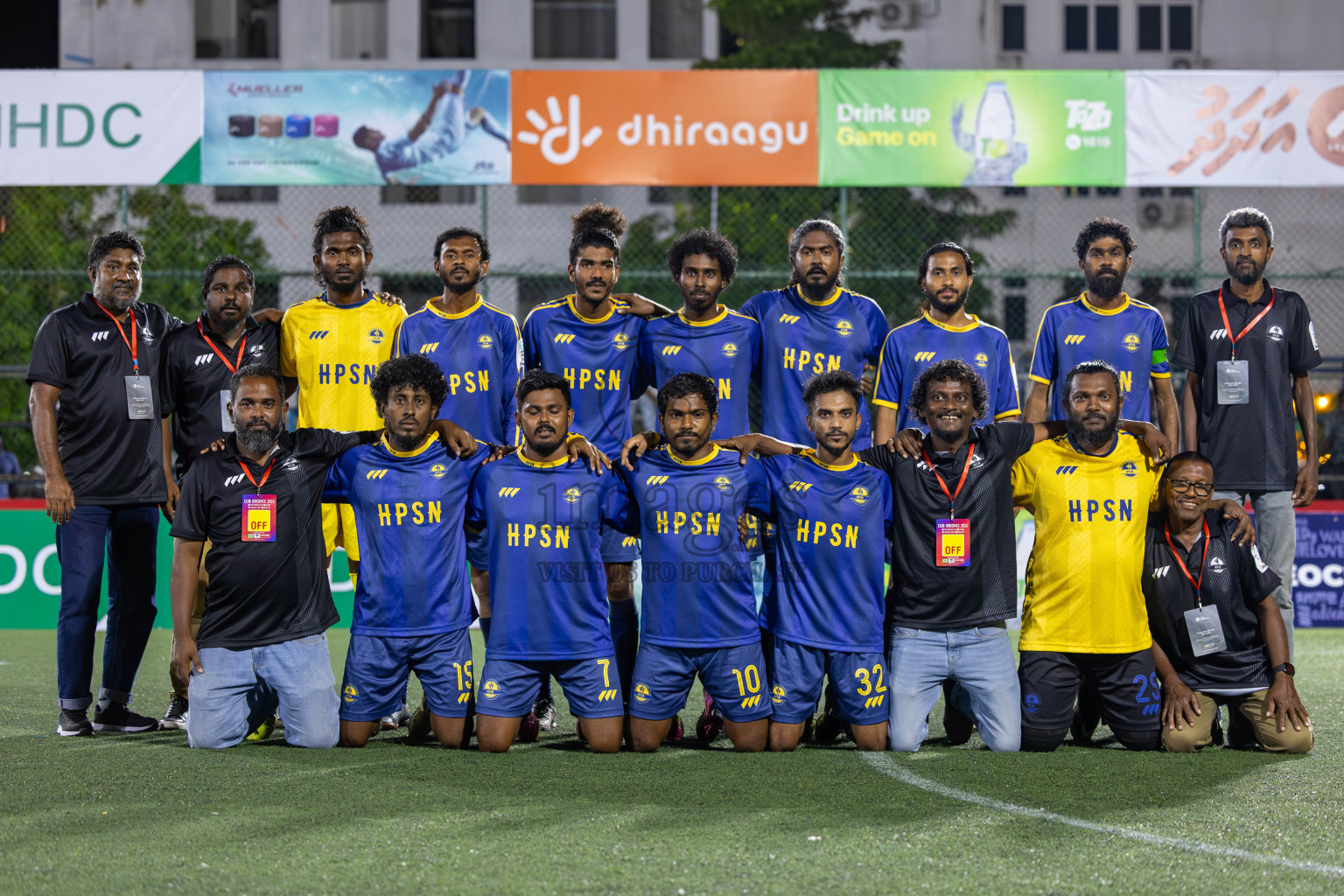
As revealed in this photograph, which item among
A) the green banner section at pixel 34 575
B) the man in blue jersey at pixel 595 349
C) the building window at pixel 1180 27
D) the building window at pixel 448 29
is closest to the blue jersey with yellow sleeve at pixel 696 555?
the man in blue jersey at pixel 595 349

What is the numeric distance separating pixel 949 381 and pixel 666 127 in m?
5.93

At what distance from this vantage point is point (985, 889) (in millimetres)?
3529

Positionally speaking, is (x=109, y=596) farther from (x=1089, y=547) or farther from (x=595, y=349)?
(x=1089, y=547)

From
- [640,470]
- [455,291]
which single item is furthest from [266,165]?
[640,470]

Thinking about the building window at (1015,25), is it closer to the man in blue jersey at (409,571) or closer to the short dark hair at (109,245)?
the short dark hair at (109,245)

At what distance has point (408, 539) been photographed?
556cm

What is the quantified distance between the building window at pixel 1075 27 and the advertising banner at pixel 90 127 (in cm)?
1830

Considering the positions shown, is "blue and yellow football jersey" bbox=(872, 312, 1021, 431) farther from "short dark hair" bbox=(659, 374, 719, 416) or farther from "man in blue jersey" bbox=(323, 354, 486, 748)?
"man in blue jersey" bbox=(323, 354, 486, 748)

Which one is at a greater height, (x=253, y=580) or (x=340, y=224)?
(x=340, y=224)

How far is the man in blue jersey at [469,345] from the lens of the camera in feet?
20.2

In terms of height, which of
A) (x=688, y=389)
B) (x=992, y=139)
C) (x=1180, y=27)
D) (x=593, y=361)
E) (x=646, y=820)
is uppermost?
(x=1180, y=27)

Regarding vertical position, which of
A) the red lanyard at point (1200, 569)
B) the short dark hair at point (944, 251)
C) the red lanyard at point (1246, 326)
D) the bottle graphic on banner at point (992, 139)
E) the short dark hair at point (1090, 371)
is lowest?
the red lanyard at point (1200, 569)

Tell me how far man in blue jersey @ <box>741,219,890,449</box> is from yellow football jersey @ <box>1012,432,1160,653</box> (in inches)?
39.8

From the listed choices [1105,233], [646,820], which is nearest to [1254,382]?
[1105,233]
